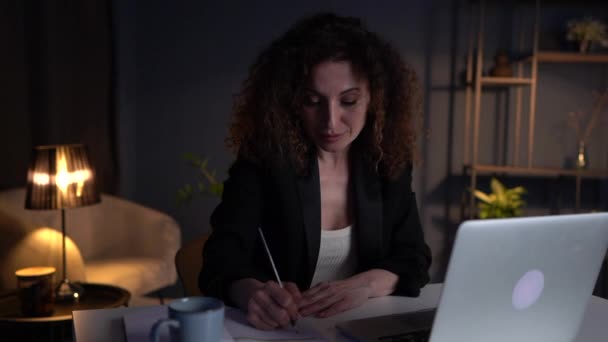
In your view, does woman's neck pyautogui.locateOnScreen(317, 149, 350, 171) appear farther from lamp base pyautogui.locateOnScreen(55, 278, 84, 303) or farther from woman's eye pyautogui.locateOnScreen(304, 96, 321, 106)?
lamp base pyautogui.locateOnScreen(55, 278, 84, 303)

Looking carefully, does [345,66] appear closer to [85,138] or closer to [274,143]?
[274,143]

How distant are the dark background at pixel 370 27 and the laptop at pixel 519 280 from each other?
125 inches

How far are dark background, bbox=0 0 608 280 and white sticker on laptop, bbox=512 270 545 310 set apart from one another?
324 cm

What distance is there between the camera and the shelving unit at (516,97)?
11.8 feet

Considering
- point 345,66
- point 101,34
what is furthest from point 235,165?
point 101,34

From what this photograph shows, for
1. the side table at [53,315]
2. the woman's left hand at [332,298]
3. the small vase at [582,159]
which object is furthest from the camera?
the small vase at [582,159]

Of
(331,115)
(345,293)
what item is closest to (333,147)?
(331,115)

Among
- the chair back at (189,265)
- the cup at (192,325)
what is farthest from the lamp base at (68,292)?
the cup at (192,325)

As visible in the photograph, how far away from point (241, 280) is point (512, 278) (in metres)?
0.57

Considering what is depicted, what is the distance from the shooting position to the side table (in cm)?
191

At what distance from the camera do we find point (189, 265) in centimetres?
161

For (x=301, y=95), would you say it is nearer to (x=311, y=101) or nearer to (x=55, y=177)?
(x=311, y=101)

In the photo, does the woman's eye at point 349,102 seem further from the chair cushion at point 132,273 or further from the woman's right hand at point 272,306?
the chair cushion at point 132,273

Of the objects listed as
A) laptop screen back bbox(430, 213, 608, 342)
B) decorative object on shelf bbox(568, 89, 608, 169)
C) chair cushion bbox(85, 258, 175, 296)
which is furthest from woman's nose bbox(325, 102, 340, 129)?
decorative object on shelf bbox(568, 89, 608, 169)
